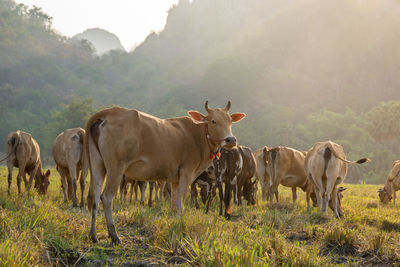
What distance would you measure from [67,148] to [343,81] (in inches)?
3117

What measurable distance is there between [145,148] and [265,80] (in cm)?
7700

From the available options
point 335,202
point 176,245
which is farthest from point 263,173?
point 176,245

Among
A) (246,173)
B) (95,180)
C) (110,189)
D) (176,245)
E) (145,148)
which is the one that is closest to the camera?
(176,245)

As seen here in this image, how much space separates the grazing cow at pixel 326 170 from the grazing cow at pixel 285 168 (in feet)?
7.53

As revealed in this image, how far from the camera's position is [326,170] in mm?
8523

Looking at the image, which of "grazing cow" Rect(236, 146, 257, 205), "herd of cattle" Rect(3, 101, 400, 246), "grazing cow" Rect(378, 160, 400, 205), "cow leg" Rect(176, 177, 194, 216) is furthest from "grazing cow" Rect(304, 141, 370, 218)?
"grazing cow" Rect(378, 160, 400, 205)

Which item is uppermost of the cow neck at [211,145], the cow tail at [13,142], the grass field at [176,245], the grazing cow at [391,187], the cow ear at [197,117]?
the cow ear at [197,117]

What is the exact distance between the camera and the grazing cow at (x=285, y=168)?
1143 centimetres

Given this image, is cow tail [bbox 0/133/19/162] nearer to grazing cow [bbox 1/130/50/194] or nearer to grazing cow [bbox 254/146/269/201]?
grazing cow [bbox 1/130/50/194]

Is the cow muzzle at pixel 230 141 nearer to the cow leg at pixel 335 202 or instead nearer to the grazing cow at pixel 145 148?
the grazing cow at pixel 145 148

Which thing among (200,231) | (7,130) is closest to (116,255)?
(200,231)

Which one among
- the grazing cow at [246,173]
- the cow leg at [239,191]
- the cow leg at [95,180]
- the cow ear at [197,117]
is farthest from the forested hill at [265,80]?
the cow leg at [95,180]

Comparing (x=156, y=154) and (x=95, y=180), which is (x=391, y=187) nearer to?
(x=156, y=154)

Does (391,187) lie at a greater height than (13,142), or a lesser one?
lesser
